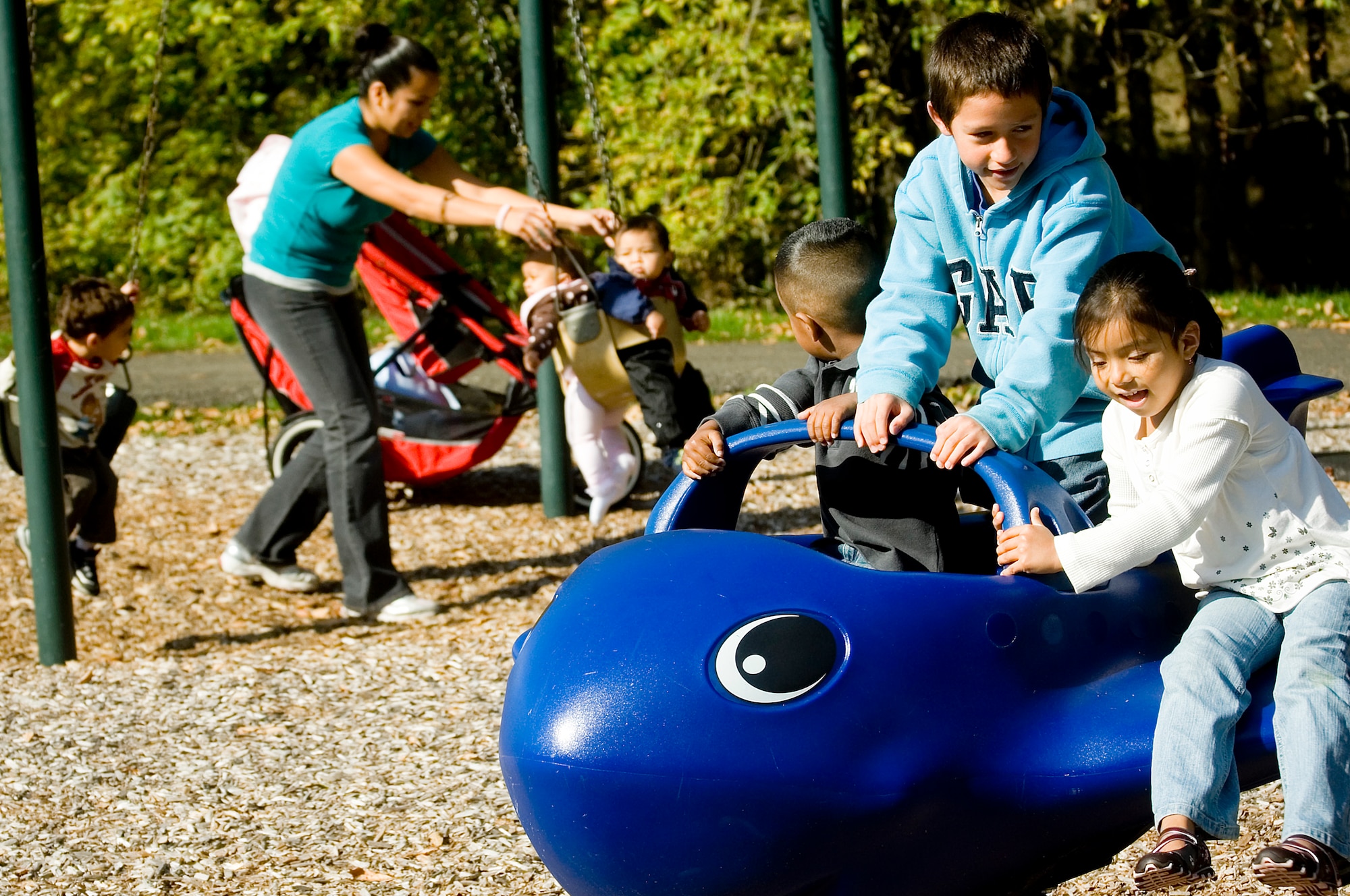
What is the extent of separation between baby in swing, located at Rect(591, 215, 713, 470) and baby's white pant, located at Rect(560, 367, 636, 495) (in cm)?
35

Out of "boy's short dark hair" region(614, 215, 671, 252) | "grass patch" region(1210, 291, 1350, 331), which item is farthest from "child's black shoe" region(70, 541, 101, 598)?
"grass patch" region(1210, 291, 1350, 331)

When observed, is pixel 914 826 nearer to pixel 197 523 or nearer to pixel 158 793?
pixel 158 793

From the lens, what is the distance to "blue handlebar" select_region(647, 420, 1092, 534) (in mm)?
2447

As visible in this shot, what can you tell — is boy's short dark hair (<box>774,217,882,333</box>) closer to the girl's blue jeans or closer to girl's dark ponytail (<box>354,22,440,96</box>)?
the girl's blue jeans

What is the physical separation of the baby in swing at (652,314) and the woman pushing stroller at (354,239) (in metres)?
0.60

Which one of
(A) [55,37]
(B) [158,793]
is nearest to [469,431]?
(B) [158,793]

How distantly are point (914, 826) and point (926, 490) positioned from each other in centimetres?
68

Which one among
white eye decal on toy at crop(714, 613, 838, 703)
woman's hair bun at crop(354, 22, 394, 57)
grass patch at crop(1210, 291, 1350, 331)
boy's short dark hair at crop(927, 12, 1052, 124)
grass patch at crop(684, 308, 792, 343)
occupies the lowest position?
grass patch at crop(684, 308, 792, 343)

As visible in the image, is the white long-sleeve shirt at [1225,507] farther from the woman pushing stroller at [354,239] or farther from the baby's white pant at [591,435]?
the baby's white pant at [591,435]

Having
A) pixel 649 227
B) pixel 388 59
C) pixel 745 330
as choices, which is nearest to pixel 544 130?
pixel 649 227

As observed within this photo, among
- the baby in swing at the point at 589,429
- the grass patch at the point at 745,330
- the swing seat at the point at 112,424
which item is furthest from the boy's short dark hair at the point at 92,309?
the grass patch at the point at 745,330

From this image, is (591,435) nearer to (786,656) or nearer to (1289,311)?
(786,656)

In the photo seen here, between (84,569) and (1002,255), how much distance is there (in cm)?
403

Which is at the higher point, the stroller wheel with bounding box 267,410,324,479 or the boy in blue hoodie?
the boy in blue hoodie
